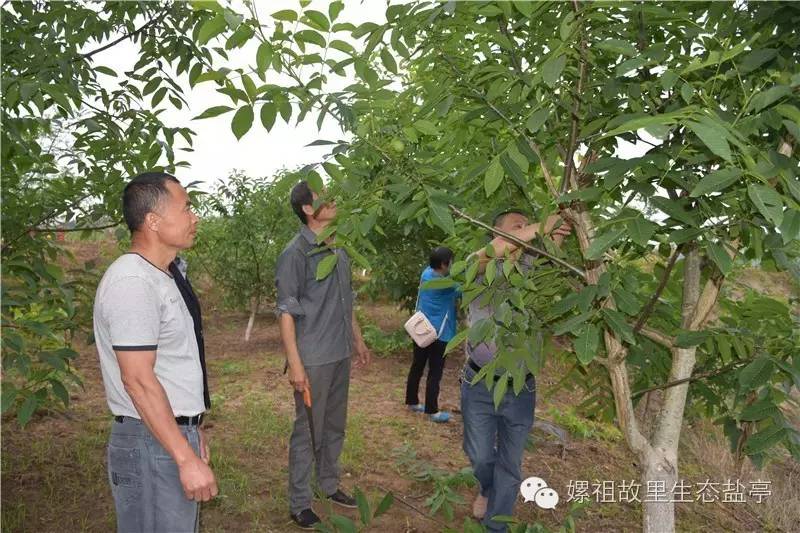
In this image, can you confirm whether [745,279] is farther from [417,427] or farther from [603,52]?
[603,52]

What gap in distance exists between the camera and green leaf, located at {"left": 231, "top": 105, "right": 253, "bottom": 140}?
68.6 inches

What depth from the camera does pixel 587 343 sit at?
1.98 m

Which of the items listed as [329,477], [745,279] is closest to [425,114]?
[329,477]

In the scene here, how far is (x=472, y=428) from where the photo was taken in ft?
11.9

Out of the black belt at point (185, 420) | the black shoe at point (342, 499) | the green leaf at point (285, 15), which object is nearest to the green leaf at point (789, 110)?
the green leaf at point (285, 15)

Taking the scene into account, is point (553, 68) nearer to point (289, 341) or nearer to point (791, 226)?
point (791, 226)

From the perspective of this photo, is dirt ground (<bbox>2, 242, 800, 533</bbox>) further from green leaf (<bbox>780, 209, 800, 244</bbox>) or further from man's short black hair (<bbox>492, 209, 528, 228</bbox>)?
green leaf (<bbox>780, 209, 800, 244</bbox>)

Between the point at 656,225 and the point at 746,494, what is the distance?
4.70m

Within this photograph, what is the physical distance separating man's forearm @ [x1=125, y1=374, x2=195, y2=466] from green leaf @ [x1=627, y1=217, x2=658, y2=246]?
1.60 m

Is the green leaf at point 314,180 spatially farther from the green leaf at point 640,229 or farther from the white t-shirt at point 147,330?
the green leaf at point 640,229

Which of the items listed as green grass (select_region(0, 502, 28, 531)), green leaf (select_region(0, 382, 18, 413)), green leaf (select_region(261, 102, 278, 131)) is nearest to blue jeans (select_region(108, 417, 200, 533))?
green leaf (select_region(0, 382, 18, 413))

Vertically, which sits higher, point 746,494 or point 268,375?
point 268,375

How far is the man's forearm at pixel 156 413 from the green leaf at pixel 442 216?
111 centimetres

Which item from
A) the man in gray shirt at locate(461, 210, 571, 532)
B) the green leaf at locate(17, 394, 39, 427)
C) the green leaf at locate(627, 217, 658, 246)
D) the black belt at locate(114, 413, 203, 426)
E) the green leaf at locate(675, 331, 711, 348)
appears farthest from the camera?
the man in gray shirt at locate(461, 210, 571, 532)
